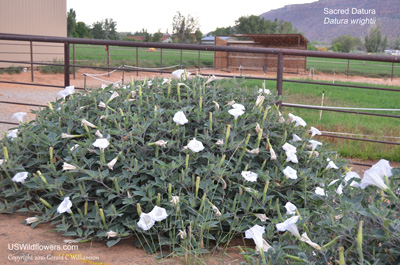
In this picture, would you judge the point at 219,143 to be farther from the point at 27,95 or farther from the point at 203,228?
the point at 27,95

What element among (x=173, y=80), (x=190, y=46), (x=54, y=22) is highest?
(x=54, y=22)

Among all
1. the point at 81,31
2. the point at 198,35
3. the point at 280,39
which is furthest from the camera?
the point at 198,35

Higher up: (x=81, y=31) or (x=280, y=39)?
(x=81, y=31)

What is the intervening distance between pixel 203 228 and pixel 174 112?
843 mm

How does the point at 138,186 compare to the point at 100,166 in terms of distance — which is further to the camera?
the point at 100,166

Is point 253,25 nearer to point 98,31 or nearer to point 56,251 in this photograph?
point 98,31

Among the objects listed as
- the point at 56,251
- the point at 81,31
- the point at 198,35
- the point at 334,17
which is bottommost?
the point at 56,251

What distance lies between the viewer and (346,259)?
1.30m

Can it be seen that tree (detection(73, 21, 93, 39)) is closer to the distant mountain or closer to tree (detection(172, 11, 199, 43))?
tree (detection(172, 11, 199, 43))

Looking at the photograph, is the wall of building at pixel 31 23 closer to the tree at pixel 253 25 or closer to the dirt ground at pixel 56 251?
the dirt ground at pixel 56 251

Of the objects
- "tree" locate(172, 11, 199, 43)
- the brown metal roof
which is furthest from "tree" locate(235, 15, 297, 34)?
the brown metal roof

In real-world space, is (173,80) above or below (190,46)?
below

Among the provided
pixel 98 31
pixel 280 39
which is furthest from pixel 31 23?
pixel 98 31

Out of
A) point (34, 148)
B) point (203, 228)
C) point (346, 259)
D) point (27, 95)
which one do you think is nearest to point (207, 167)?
point (203, 228)
